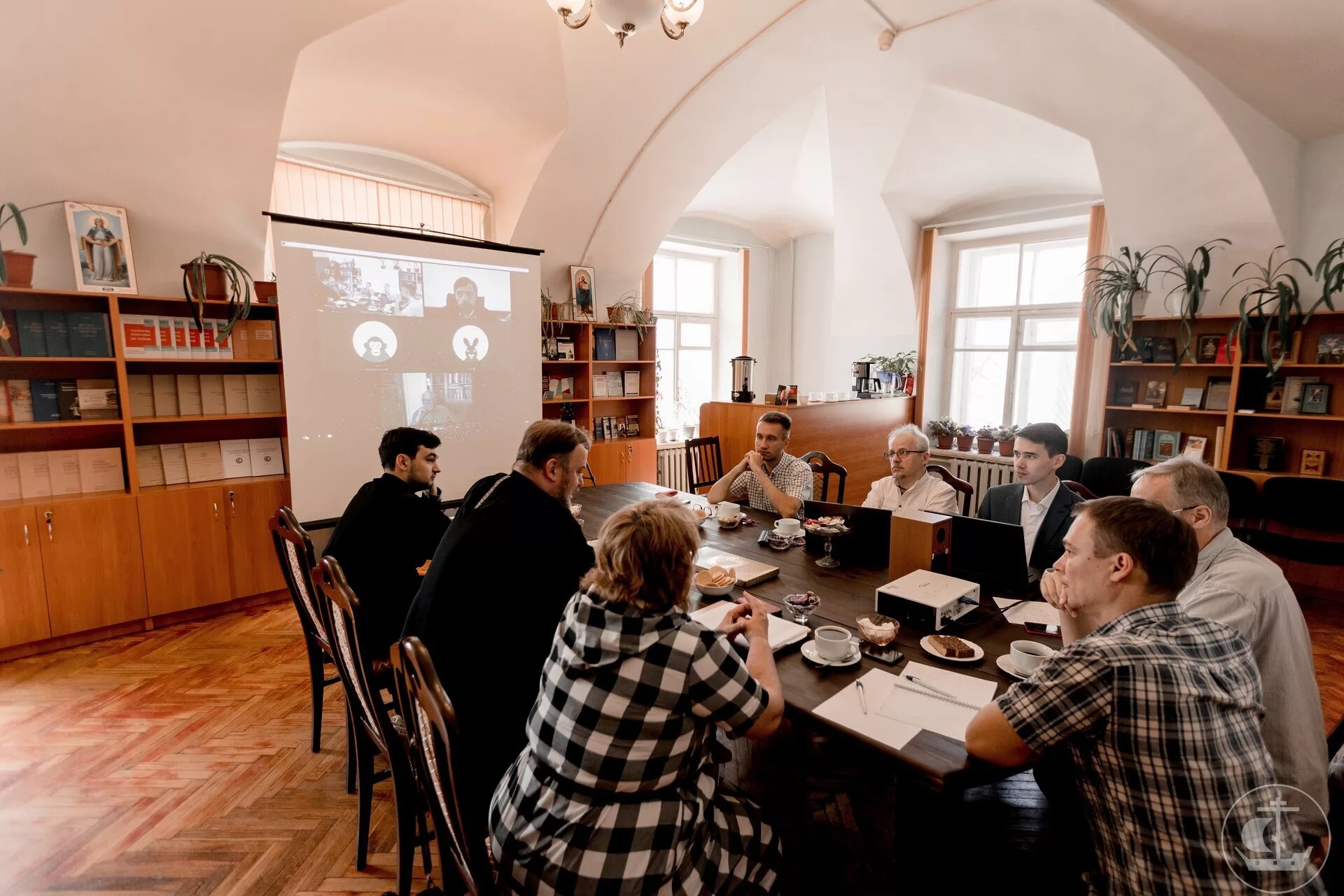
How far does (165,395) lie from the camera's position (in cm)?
380

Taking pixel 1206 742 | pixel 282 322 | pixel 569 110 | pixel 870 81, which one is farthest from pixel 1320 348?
pixel 282 322

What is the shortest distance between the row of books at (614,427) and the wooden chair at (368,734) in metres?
3.93

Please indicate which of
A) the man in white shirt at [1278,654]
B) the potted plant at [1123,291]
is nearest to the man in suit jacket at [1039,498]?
the man in white shirt at [1278,654]

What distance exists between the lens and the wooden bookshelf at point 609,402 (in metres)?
5.46

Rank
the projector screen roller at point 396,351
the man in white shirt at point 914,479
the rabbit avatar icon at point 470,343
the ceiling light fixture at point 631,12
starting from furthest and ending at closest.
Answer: the rabbit avatar icon at point 470,343
the projector screen roller at point 396,351
the man in white shirt at point 914,479
the ceiling light fixture at point 631,12

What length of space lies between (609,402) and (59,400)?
12.7 feet

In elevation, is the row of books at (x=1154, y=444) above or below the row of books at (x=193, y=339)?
below

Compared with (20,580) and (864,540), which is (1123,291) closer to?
(864,540)

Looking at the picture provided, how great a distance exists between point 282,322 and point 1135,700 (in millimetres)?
4420

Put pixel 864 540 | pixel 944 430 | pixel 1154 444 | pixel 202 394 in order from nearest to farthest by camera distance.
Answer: pixel 864 540 → pixel 202 394 → pixel 1154 444 → pixel 944 430

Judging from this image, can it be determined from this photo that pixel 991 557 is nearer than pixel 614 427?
Yes

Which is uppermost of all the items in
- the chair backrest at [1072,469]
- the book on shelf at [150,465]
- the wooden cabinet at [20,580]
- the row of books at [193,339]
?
the row of books at [193,339]

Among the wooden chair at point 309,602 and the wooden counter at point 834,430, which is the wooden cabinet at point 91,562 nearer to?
the wooden chair at point 309,602

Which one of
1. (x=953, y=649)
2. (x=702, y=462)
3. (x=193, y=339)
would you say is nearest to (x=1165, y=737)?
(x=953, y=649)
